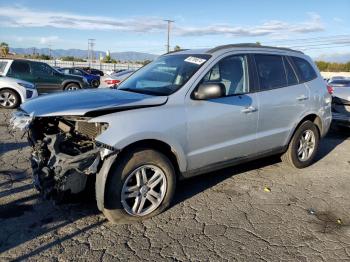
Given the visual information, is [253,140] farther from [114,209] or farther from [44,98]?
[44,98]

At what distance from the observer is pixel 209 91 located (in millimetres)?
4105

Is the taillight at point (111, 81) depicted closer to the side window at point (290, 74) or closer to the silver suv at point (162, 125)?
the silver suv at point (162, 125)

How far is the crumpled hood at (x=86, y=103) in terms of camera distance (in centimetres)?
362

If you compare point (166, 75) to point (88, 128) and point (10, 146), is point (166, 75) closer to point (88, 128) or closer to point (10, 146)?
point (88, 128)

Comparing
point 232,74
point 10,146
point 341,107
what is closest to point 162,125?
point 232,74

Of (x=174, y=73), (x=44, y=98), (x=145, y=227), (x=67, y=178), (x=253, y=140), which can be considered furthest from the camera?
(x=253, y=140)

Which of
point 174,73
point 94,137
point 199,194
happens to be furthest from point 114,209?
point 174,73

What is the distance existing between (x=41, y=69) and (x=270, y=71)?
11.6 metres

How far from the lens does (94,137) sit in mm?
3869

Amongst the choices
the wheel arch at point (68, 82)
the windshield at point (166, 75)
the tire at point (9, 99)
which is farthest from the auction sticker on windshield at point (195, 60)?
the wheel arch at point (68, 82)

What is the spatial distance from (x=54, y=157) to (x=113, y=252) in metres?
1.11

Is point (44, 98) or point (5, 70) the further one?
point (5, 70)

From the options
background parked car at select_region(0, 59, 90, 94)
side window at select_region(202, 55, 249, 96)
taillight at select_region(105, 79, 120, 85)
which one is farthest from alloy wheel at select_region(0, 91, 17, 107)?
side window at select_region(202, 55, 249, 96)

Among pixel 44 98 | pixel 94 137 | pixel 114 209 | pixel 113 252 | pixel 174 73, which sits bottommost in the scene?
pixel 113 252
